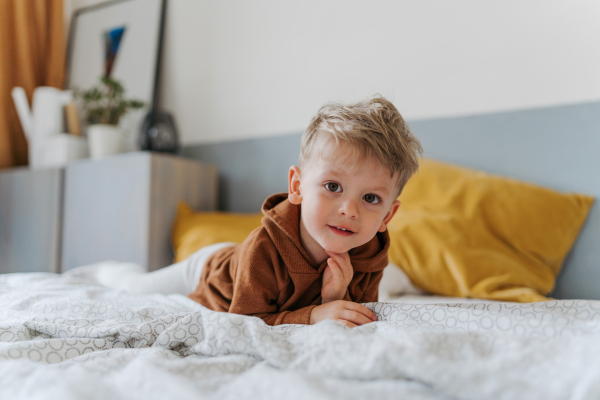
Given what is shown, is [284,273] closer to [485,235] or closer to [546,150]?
[485,235]

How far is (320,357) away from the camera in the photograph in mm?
489

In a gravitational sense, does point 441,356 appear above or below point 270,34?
below

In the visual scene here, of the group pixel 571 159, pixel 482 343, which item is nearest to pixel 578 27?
pixel 571 159

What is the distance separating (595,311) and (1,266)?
2.29 meters

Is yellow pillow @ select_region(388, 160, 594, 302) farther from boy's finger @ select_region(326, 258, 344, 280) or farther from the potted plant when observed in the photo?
the potted plant

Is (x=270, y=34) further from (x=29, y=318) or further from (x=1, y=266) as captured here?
(x=1, y=266)

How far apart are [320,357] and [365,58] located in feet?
4.60

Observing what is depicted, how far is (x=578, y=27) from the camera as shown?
52.8 inches

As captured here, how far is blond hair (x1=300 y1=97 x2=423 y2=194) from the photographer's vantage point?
2.33 feet

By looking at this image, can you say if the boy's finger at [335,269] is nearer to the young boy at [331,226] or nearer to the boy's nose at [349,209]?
the young boy at [331,226]

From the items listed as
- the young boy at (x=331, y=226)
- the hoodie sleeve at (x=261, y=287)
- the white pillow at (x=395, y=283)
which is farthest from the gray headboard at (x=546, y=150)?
the hoodie sleeve at (x=261, y=287)

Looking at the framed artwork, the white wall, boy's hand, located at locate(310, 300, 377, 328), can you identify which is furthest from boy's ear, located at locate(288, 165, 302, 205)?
the framed artwork

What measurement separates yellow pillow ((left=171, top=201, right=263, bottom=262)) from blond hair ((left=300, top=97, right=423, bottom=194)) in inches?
29.9

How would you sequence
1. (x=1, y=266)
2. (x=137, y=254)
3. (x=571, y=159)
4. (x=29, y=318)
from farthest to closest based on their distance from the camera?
1. (x=1, y=266)
2. (x=137, y=254)
3. (x=571, y=159)
4. (x=29, y=318)
